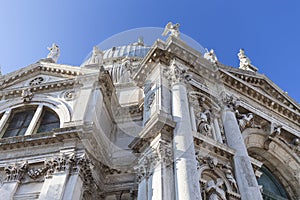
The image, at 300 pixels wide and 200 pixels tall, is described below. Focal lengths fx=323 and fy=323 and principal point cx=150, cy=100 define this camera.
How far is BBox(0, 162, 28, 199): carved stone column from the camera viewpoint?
9.85 metres

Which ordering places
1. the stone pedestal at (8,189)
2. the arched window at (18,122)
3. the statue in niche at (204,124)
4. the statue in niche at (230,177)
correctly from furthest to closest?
1. the arched window at (18,122)
2. the statue in niche at (204,124)
3. the stone pedestal at (8,189)
4. the statue in niche at (230,177)

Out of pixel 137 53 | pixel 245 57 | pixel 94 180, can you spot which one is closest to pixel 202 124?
pixel 94 180

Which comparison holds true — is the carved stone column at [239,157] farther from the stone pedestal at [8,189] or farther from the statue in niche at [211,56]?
the stone pedestal at [8,189]

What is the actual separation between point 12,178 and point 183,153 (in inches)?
221

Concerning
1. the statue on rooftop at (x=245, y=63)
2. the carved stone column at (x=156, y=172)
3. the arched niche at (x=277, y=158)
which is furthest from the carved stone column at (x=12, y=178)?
the statue on rooftop at (x=245, y=63)

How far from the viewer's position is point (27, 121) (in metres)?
13.3

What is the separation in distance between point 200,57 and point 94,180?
20.5ft

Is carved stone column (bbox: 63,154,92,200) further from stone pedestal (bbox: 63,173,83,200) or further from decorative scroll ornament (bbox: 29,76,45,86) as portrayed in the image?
decorative scroll ornament (bbox: 29,76,45,86)

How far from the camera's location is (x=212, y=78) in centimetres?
1319

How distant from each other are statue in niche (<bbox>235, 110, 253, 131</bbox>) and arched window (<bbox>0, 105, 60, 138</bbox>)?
7.10 m

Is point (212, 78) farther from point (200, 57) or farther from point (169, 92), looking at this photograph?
point (169, 92)

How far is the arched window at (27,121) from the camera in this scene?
12.7 meters

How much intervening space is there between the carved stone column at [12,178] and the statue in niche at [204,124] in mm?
5850

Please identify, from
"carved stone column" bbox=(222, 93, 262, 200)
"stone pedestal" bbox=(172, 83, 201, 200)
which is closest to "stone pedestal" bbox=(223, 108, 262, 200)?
"carved stone column" bbox=(222, 93, 262, 200)
